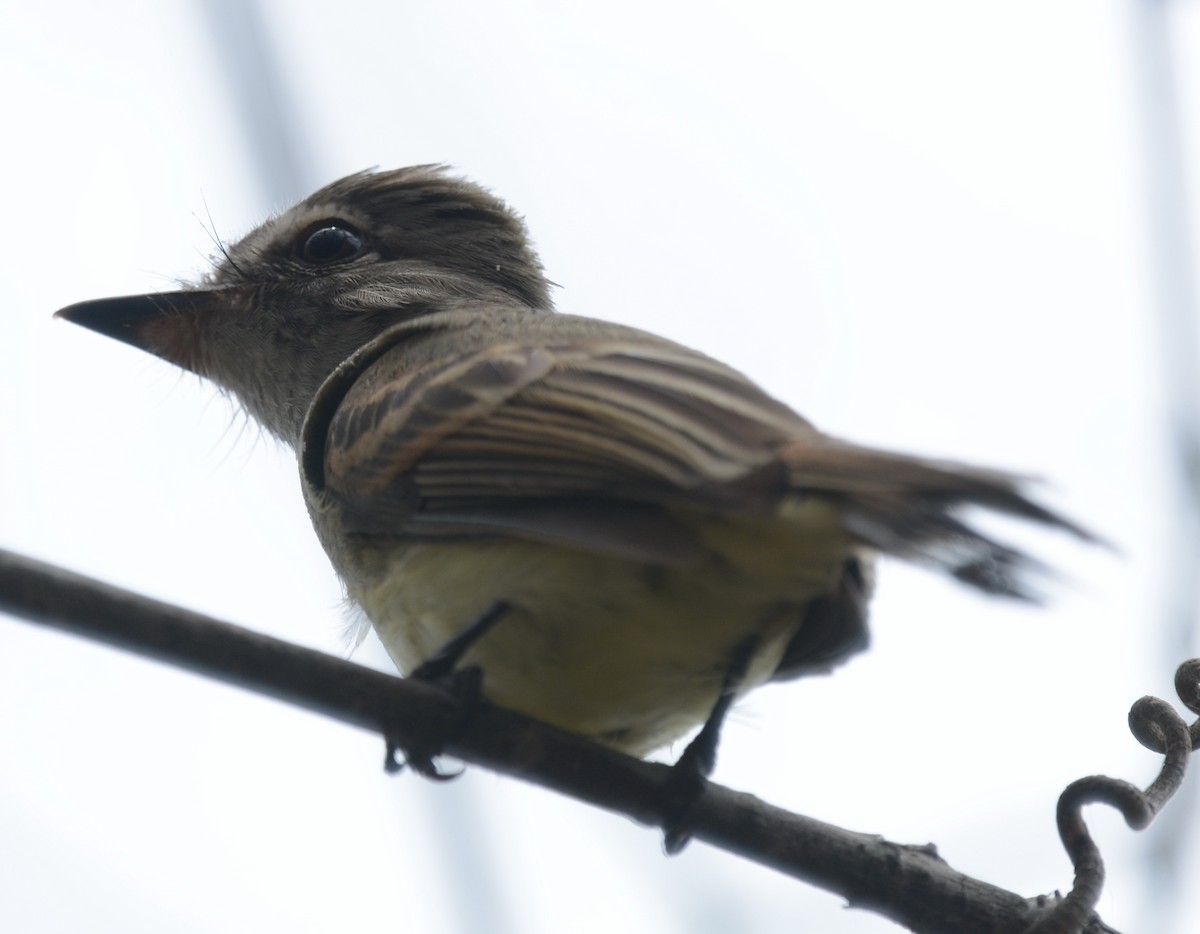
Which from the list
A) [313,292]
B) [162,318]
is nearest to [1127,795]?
[313,292]

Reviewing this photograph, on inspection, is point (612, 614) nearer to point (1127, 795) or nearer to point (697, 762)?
point (697, 762)

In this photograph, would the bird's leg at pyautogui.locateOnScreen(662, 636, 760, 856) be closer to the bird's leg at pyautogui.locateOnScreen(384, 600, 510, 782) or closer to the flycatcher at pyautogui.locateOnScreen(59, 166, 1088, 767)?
the flycatcher at pyautogui.locateOnScreen(59, 166, 1088, 767)

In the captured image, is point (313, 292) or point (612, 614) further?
point (313, 292)

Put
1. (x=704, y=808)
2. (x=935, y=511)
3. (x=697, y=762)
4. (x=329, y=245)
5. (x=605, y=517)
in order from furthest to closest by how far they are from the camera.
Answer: (x=329, y=245)
(x=697, y=762)
(x=704, y=808)
(x=605, y=517)
(x=935, y=511)

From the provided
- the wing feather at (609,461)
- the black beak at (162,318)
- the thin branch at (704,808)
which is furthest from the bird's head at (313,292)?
the thin branch at (704,808)

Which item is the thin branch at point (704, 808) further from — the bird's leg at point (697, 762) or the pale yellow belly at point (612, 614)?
the pale yellow belly at point (612, 614)

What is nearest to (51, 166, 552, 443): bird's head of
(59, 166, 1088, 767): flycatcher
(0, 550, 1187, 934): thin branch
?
(59, 166, 1088, 767): flycatcher
